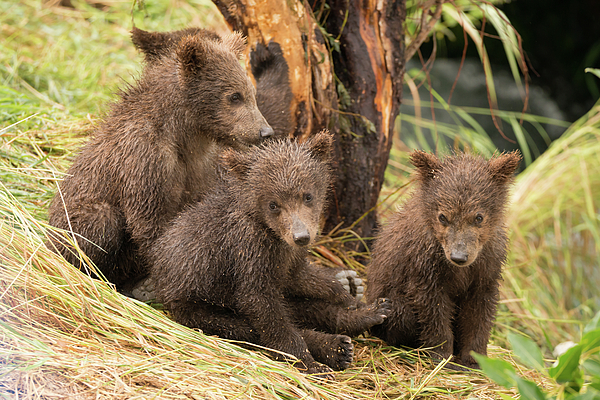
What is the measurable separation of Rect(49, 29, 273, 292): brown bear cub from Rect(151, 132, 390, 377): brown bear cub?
0.25m

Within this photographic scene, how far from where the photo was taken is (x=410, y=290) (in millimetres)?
3600

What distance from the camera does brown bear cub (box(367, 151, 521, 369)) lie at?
10.9 ft

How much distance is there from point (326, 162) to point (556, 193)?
15.4 ft

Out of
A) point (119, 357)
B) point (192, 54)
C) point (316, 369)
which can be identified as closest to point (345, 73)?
point (192, 54)

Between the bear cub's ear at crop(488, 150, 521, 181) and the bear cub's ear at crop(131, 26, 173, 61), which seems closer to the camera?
the bear cub's ear at crop(488, 150, 521, 181)

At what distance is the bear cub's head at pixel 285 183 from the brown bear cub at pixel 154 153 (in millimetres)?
369

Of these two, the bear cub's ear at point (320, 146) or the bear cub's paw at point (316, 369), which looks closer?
the bear cub's paw at point (316, 369)

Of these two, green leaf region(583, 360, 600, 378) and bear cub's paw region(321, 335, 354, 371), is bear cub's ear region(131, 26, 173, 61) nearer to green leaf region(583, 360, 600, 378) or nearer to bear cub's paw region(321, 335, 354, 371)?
bear cub's paw region(321, 335, 354, 371)

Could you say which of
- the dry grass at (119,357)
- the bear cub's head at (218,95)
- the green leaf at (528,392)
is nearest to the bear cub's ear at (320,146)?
the bear cub's head at (218,95)

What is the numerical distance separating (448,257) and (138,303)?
1.84 metres

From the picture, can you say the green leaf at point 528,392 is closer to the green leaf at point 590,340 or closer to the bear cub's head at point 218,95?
the green leaf at point 590,340

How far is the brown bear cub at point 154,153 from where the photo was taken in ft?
11.7

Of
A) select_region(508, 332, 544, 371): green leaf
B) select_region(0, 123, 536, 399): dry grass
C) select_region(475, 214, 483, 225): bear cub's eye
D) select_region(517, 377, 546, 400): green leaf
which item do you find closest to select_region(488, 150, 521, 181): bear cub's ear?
select_region(475, 214, 483, 225): bear cub's eye

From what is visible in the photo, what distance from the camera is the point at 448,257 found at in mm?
3262
